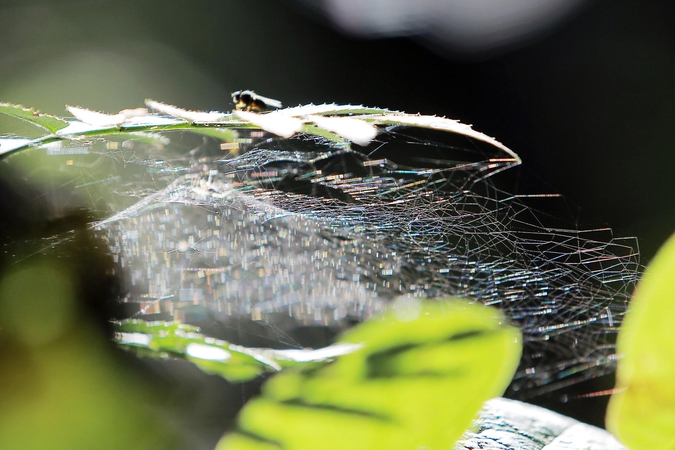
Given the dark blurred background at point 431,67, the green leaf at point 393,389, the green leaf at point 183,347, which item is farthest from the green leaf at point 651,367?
the dark blurred background at point 431,67

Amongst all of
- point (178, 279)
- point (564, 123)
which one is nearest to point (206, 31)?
point (564, 123)

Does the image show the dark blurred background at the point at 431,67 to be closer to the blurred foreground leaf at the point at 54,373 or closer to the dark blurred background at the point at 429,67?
the dark blurred background at the point at 429,67

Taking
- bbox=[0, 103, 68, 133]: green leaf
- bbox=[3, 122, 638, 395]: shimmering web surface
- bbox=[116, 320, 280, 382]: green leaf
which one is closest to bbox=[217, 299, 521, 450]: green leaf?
bbox=[116, 320, 280, 382]: green leaf

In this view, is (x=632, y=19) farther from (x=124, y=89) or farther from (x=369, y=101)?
(x=124, y=89)

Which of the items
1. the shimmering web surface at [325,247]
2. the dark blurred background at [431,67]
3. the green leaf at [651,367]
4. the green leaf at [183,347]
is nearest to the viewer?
the green leaf at [651,367]

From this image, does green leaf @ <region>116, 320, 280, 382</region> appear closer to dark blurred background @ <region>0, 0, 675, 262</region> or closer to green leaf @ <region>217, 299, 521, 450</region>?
green leaf @ <region>217, 299, 521, 450</region>
